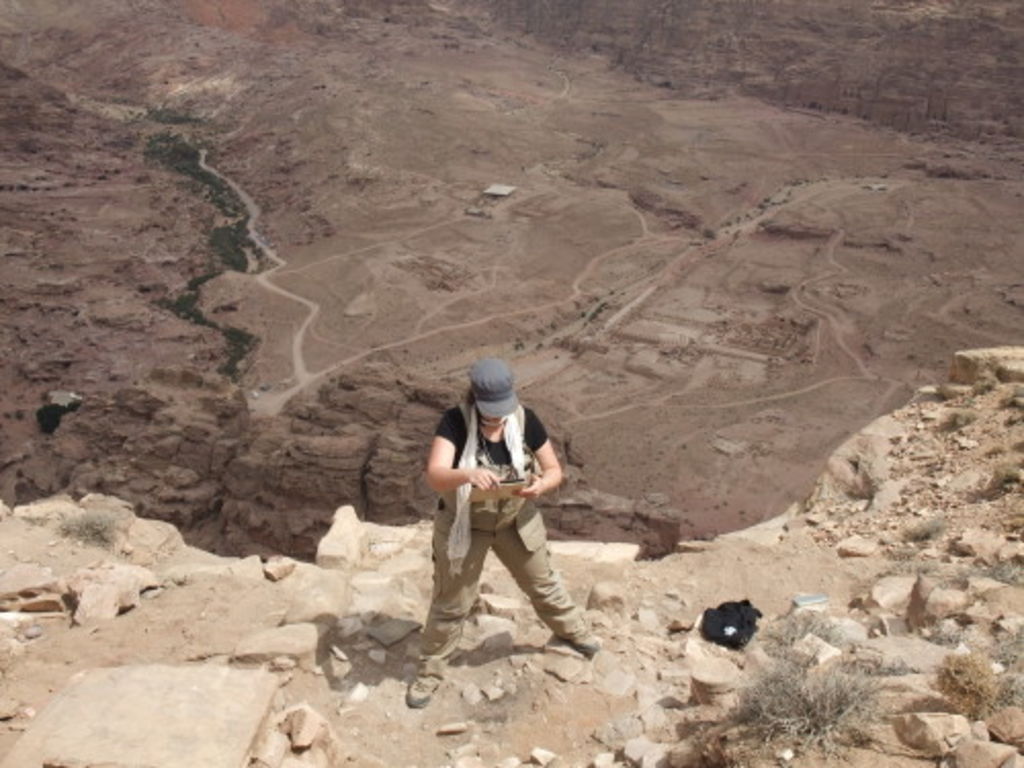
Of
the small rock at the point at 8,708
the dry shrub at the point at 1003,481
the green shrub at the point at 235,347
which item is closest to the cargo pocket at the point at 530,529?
the small rock at the point at 8,708

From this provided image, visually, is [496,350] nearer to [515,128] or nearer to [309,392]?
[309,392]

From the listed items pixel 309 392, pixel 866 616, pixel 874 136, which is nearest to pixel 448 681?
pixel 866 616

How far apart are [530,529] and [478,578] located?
0.49m

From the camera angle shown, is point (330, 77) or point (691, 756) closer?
point (691, 756)

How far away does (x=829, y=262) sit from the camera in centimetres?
4119

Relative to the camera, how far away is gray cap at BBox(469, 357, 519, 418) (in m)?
5.00

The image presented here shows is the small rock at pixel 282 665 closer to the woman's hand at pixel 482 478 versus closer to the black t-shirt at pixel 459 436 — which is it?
the black t-shirt at pixel 459 436

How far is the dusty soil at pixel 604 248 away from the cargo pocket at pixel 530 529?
12.1 meters

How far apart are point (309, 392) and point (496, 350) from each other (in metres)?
7.57

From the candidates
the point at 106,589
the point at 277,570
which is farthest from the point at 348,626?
the point at 106,589

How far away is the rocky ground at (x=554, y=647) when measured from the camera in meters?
4.11

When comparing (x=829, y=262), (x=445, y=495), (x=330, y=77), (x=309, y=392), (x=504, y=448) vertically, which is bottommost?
(x=309, y=392)

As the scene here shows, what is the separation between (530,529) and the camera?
5.51m

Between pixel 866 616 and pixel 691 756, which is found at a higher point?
pixel 691 756
